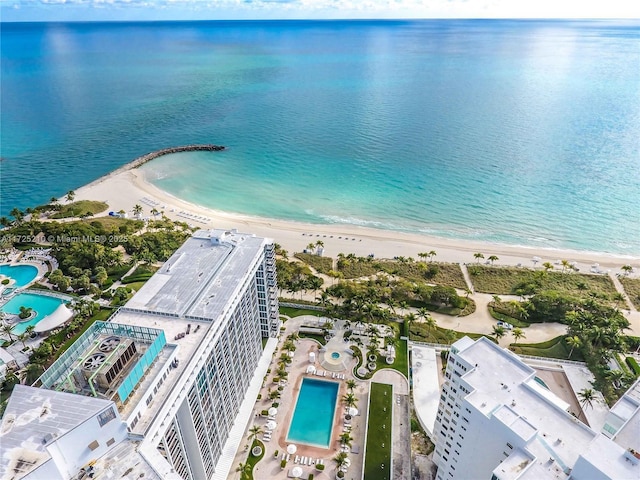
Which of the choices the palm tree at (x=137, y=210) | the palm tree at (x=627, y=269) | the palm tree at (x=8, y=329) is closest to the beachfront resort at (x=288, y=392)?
the palm tree at (x=8, y=329)

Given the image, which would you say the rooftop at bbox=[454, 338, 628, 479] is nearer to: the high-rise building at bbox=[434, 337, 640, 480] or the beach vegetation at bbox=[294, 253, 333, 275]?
the high-rise building at bbox=[434, 337, 640, 480]

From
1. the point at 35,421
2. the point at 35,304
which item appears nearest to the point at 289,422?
the point at 35,421

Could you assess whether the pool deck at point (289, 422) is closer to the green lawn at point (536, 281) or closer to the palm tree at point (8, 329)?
the green lawn at point (536, 281)

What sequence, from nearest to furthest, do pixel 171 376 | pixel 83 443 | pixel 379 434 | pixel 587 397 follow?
pixel 83 443 < pixel 171 376 < pixel 379 434 < pixel 587 397

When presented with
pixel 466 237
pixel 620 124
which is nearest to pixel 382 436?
pixel 466 237

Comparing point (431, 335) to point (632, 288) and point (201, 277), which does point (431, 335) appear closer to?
point (201, 277)

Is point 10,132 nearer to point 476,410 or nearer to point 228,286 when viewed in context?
point 228,286

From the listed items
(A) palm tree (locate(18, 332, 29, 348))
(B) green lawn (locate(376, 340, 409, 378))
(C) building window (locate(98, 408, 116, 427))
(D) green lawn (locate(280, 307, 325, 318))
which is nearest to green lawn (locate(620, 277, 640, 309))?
(B) green lawn (locate(376, 340, 409, 378))
